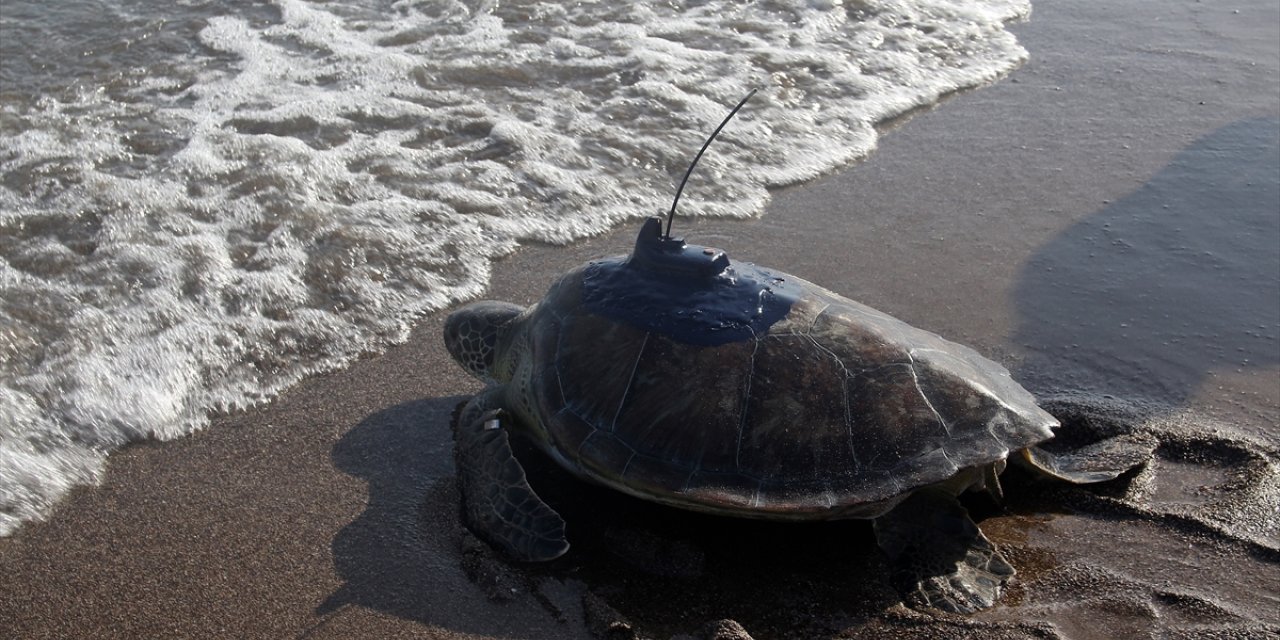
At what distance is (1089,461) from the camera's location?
3.13 meters

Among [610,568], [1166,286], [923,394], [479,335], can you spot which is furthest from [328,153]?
[1166,286]

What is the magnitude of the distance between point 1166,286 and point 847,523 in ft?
6.78

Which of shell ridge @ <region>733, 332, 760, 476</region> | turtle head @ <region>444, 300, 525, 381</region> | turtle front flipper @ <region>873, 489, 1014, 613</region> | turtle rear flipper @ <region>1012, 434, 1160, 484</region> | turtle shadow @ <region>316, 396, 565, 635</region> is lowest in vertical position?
turtle shadow @ <region>316, 396, 565, 635</region>

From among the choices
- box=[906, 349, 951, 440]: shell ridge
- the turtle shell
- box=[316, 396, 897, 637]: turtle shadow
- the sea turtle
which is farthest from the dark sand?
box=[906, 349, 951, 440]: shell ridge

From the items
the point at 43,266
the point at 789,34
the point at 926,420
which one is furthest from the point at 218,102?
the point at 926,420

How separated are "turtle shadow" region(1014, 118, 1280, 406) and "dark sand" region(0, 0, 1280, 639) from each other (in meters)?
0.01

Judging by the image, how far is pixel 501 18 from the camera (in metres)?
7.43

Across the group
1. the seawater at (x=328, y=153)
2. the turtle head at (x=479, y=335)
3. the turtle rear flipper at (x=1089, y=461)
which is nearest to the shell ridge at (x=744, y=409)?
the turtle rear flipper at (x=1089, y=461)

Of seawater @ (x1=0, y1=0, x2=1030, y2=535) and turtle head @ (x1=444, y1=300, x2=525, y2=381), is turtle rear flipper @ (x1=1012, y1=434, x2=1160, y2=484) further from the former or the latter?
seawater @ (x1=0, y1=0, x2=1030, y2=535)

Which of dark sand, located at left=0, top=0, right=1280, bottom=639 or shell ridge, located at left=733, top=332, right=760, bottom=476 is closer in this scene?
dark sand, located at left=0, top=0, right=1280, bottom=639

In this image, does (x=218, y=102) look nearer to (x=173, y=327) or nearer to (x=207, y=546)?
(x=173, y=327)

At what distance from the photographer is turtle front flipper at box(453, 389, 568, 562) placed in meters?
2.87

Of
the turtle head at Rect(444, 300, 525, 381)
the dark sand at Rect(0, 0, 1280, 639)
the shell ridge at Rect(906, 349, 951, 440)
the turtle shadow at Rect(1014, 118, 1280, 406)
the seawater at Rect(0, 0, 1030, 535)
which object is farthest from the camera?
the seawater at Rect(0, 0, 1030, 535)

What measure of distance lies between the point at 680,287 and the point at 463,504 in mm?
911
